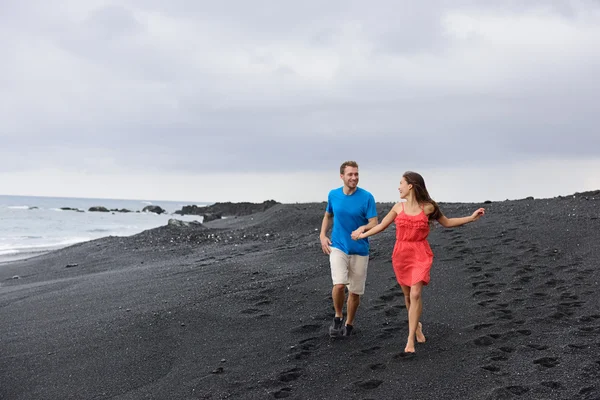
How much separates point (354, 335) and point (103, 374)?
2.76 meters

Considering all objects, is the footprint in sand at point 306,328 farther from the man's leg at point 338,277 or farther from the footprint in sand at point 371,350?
the footprint in sand at point 371,350

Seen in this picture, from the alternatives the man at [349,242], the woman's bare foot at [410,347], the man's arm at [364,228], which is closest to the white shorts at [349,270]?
the man at [349,242]

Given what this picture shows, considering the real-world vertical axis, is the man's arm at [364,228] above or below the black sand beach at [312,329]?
above

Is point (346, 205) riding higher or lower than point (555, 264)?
higher

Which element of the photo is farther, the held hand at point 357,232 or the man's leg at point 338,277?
the man's leg at point 338,277

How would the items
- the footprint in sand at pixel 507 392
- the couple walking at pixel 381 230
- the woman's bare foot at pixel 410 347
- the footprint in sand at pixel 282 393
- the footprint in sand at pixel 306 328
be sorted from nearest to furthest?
the footprint in sand at pixel 507 392, the footprint in sand at pixel 282 393, the woman's bare foot at pixel 410 347, the couple walking at pixel 381 230, the footprint in sand at pixel 306 328

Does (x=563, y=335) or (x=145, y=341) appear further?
(x=145, y=341)

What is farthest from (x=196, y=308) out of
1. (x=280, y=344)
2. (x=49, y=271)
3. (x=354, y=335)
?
(x=49, y=271)

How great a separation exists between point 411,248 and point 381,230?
367mm

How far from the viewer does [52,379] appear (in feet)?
19.2

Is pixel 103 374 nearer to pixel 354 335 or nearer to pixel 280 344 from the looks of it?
pixel 280 344

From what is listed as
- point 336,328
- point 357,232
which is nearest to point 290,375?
point 336,328

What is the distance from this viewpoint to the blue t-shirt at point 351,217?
21.1ft

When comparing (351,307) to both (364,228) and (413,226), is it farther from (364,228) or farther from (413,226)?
(413,226)
